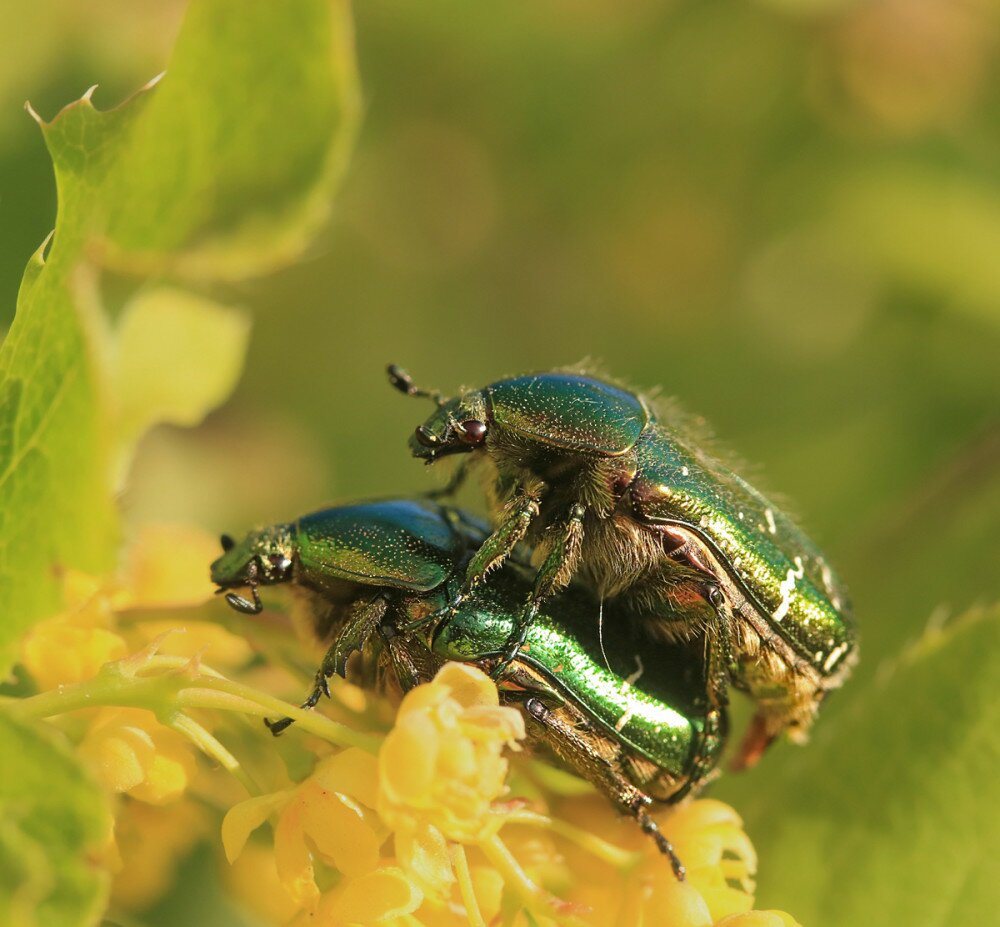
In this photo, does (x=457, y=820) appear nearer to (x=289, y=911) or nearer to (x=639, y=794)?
(x=639, y=794)

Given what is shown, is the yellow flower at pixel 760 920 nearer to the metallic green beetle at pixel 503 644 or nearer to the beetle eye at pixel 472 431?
the metallic green beetle at pixel 503 644

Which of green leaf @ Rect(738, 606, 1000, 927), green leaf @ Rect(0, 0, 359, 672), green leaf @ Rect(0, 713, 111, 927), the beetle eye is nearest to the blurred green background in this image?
green leaf @ Rect(738, 606, 1000, 927)

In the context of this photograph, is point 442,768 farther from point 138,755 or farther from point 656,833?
point 656,833

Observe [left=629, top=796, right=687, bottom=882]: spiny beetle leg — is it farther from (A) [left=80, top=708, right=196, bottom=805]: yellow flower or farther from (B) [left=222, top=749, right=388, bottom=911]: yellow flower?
(A) [left=80, top=708, right=196, bottom=805]: yellow flower

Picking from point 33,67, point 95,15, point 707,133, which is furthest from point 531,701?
point 707,133

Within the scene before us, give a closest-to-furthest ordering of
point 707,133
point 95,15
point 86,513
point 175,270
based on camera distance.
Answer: point 86,513 → point 175,270 → point 95,15 → point 707,133
